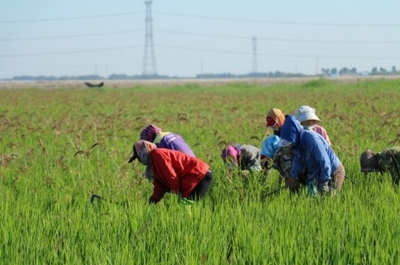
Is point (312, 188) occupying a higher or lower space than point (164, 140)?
lower

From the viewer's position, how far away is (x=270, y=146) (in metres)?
7.28

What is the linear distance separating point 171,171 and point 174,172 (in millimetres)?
52

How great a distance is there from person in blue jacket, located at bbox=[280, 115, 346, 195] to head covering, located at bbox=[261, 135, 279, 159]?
0.59 meters

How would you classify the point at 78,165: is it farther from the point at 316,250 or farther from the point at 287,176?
the point at 316,250

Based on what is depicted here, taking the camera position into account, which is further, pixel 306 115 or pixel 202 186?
pixel 306 115

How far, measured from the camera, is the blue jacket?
6.32 m

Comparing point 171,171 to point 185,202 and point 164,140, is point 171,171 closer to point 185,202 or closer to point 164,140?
point 185,202

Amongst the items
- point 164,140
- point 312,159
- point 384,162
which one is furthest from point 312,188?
point 164,140

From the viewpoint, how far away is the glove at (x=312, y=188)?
638 cm

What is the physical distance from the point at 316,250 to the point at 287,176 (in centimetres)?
270

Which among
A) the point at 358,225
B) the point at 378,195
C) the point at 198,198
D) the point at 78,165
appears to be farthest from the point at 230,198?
the point at 78,165

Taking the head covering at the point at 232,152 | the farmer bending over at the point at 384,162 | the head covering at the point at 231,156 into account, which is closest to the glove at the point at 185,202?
the head covering at the point at 231,156

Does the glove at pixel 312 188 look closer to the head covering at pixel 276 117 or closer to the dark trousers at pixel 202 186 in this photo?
the head covering at pixel 276 117

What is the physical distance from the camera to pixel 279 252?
13.4 ft
